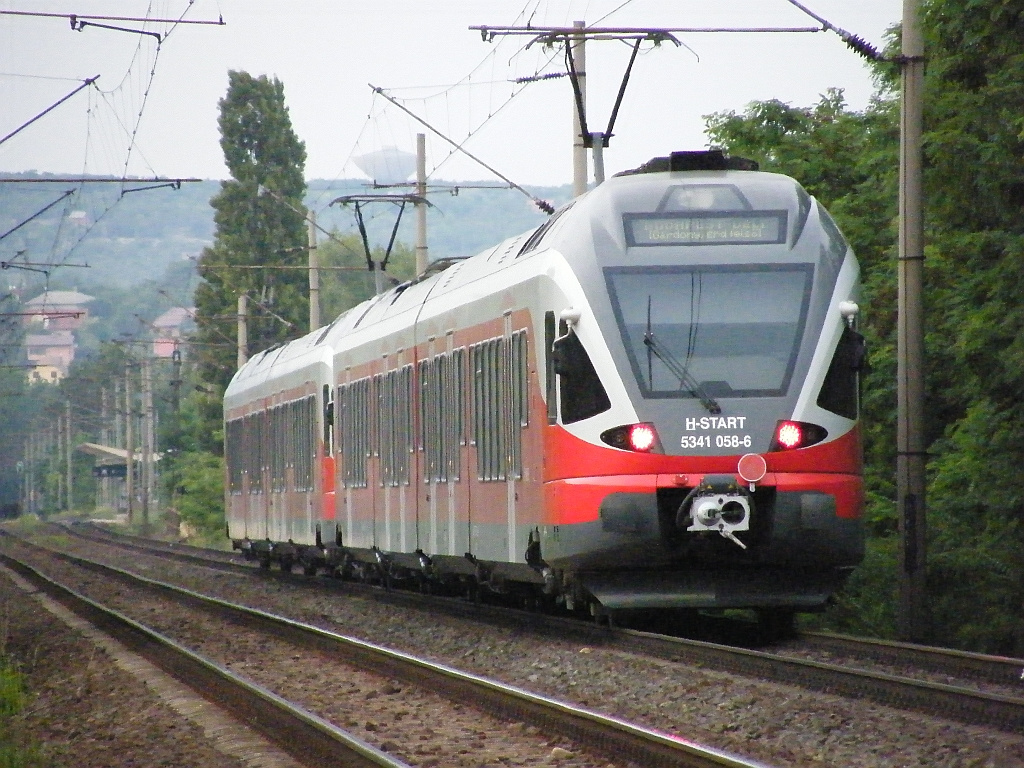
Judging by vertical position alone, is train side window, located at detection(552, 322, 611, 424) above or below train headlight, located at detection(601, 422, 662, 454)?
above

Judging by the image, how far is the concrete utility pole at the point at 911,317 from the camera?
16.1m

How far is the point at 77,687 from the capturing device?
14328mm

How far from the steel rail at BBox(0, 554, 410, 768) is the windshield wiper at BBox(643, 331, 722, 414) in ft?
12.3

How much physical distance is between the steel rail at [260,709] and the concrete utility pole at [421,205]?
52.3ft

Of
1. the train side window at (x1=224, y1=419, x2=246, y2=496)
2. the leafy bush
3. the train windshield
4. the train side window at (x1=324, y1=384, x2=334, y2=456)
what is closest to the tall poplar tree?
the leafy bush

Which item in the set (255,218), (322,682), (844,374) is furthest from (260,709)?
(255,218)

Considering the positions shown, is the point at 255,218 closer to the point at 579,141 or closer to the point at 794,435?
the point at 579,141

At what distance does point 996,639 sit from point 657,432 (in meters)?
3.91

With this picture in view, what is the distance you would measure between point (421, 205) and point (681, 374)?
2091cm

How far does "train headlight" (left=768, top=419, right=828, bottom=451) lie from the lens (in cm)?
1427

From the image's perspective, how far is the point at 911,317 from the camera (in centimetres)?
1652

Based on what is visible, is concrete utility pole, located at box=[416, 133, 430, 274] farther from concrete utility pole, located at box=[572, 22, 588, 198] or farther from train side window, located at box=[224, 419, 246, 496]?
concrete utility pole, located at box=[572, 22, 588, 198]

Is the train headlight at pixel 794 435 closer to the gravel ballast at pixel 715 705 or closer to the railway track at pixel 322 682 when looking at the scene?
the gravel ballast at pixel 715 705

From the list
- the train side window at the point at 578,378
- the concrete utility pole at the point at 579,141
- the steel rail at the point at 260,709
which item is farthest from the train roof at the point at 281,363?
the train side window at the point at 578,378
